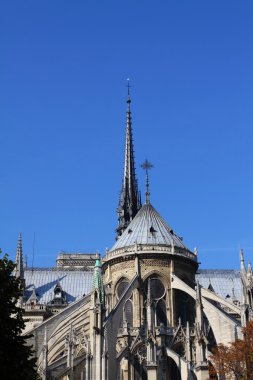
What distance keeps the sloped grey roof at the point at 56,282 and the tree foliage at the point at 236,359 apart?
3265 centimetres

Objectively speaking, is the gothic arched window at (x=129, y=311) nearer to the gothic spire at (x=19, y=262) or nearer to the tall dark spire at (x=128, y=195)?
the gothic spire at (x=19, y=262)

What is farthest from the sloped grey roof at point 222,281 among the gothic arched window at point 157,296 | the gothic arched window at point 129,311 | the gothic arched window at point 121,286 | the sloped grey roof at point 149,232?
the gothic arched window at point 129,311

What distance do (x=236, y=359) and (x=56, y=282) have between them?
38.6m

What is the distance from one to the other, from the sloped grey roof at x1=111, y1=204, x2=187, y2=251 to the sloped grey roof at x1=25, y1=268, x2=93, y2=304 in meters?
17.0

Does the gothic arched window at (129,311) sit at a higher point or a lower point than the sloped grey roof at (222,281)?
lower

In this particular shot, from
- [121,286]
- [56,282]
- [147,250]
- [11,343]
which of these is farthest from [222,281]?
[11,343]

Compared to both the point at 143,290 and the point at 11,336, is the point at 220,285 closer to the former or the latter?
the point at 143,290

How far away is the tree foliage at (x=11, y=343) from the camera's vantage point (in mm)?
28266

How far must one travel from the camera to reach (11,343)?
28.9 meters

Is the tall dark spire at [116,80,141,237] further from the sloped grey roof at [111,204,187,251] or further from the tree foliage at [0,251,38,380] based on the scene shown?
the tree foliage at [0,251,38,380]

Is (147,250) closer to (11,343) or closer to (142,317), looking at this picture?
(142,317)

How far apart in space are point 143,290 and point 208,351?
35.5ft

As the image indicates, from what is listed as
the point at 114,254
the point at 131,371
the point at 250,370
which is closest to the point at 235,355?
the point at 250,370

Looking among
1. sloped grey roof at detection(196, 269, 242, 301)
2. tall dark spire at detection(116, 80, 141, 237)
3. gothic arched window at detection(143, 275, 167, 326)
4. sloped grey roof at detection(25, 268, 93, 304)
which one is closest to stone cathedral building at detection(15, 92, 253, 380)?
gothic arched window at detection(143, 275, 167, 326)
